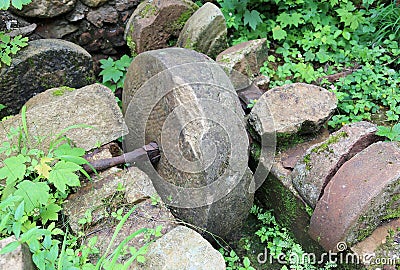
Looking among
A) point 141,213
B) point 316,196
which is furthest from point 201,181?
point 316,196

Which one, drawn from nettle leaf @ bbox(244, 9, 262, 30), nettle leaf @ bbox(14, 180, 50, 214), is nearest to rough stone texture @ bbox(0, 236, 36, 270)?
nettle leaf @ bbox(14, 180, 50, 214)

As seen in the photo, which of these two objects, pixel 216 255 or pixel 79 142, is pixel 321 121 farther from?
pixel 79 142

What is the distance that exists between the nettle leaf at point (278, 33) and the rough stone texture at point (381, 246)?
209cm

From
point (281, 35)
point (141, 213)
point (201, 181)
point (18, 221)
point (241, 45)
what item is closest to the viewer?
point (18, 221)

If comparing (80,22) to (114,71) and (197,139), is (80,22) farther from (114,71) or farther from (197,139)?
(197,139)

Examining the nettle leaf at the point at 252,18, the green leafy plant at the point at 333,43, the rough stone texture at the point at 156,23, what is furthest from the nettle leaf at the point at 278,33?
the rough stone texture at the point at 156,23

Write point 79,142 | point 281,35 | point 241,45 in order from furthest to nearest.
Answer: point 281,35, point 241,45, point 79,142

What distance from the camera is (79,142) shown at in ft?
8.29

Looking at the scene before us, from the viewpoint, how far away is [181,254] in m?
1.86

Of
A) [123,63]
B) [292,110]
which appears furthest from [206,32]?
[292,110]

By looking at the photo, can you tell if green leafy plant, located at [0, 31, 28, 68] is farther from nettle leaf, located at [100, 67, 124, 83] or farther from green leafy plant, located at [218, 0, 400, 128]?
green leafy plant, located at [218, 0, 400, 128]

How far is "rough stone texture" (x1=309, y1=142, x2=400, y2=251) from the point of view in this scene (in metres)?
2.10

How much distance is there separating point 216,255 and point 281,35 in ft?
8.22

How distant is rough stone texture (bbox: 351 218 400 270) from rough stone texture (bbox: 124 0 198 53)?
2492 mm
